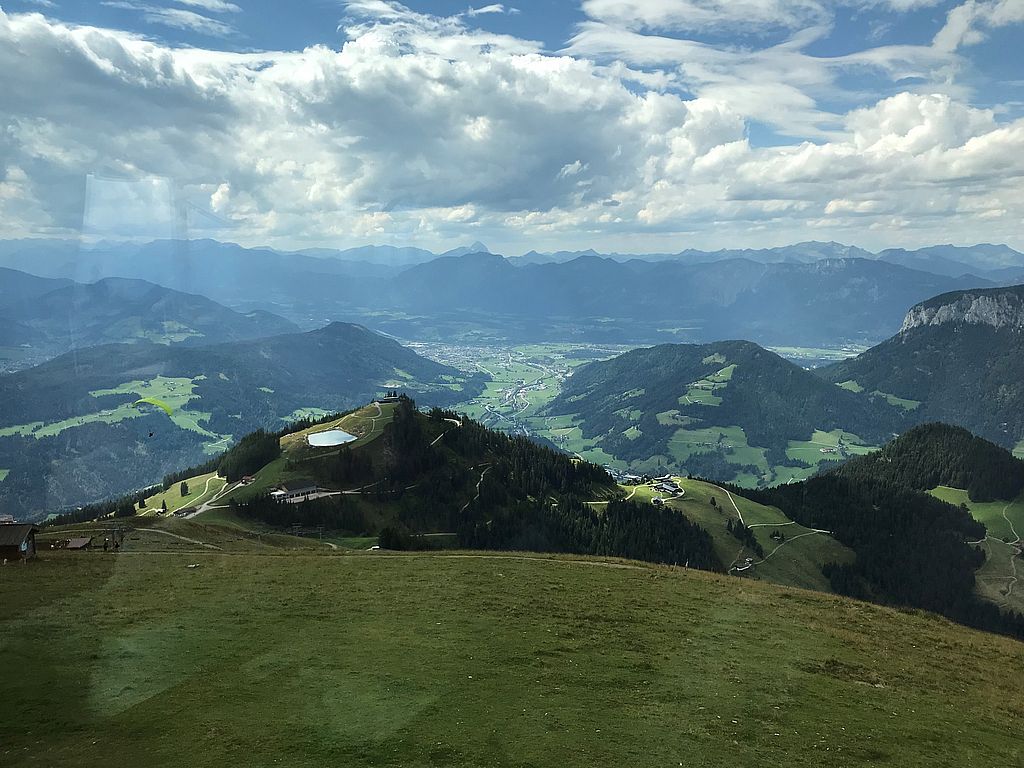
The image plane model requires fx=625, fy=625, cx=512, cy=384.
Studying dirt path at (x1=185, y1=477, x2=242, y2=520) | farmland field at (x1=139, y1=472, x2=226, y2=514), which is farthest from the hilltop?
farmland field at (x1=139, y1=472, x2=226, y2=514)

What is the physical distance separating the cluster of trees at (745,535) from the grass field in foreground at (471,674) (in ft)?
423

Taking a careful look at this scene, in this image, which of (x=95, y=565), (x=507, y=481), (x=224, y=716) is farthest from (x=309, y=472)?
(x=224, y=716)

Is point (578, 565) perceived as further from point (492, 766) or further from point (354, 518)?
point (354, 518)

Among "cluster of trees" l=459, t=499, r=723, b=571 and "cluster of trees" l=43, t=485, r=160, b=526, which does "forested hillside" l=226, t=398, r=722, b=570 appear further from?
"cluster of trees" l=43, t=485, r=160, b=526

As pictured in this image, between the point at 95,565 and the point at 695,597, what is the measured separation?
4896cm

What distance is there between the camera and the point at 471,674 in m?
32.0

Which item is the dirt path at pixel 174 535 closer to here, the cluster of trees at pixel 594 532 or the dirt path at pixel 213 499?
the dirt path at pixel 213 499

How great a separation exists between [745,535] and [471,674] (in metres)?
165

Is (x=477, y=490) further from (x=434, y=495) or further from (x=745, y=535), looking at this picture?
(x=745, y=535)

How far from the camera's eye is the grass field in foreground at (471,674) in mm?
25266

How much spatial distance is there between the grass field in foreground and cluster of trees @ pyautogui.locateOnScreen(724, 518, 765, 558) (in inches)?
5081

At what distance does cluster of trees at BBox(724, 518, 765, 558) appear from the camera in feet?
563

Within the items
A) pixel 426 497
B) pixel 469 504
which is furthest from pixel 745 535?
pixel 426 497

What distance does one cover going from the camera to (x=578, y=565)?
192 feet
